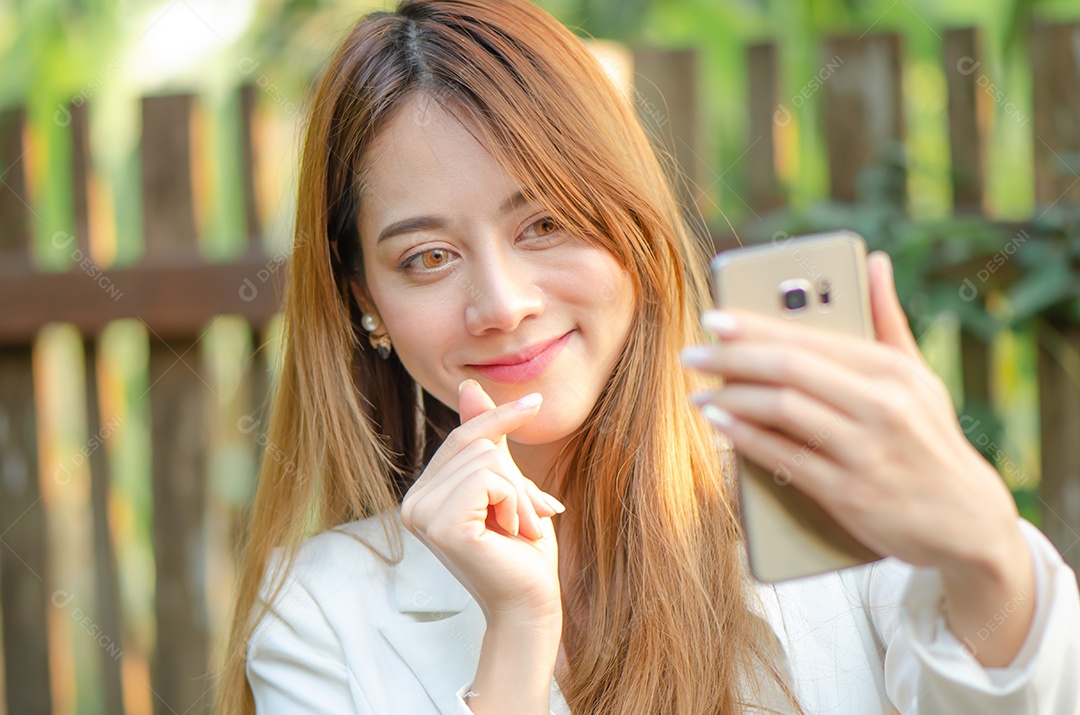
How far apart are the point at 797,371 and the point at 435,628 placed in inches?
37.6

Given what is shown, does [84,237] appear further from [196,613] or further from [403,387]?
[403,387]

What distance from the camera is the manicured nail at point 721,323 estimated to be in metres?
0.83

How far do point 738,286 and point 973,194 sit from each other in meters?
1.79

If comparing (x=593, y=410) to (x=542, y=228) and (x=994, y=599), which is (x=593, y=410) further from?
(x=994, y=599)

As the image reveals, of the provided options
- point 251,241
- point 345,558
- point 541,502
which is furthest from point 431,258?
point 251,241

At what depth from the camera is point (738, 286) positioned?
2.95 feet

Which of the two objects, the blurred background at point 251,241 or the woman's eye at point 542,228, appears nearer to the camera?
the woman's eye at point 542,228

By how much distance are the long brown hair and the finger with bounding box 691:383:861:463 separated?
65 cm

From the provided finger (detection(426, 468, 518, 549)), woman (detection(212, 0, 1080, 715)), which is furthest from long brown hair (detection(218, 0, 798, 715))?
finger (detection(426, 468, 518, 549))

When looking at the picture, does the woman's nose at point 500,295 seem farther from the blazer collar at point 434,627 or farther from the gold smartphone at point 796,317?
the gold smartphone at point 796,317

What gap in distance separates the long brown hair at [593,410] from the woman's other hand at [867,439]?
2.08 feet

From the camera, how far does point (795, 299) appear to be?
2.97ft

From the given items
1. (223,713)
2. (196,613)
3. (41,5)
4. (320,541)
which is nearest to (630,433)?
(320,541)

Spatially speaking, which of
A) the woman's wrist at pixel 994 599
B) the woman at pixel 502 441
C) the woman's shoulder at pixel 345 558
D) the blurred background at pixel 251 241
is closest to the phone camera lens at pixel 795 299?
the woman's wrist at pixel 994 599
